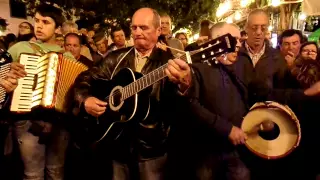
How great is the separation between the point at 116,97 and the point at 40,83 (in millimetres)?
937

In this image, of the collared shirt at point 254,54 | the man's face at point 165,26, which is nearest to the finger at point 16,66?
the collared shirt at point 254,54

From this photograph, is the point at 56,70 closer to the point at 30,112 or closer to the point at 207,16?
the point at 30,112

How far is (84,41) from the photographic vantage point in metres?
9.08

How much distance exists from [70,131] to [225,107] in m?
1.91

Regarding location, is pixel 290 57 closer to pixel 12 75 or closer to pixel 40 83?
pixel 40 83

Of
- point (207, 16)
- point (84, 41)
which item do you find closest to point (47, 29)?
point (84, 41)

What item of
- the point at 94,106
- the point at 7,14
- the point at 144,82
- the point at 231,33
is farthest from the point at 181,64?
the point at 7,14

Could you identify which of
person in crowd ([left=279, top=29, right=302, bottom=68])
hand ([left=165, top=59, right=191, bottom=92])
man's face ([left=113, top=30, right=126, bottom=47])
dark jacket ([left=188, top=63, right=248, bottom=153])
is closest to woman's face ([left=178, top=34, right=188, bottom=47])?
man's face ([left=113, top=30, right=126, bottom=47])

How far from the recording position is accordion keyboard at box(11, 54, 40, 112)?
4.04 metres

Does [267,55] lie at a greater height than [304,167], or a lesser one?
greater

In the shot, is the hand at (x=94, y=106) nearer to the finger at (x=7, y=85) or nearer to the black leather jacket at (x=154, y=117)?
the black leather jacket at (x=154, y=117)

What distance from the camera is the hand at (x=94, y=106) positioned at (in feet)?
12.5

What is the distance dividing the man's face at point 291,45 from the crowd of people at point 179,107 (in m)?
0.79

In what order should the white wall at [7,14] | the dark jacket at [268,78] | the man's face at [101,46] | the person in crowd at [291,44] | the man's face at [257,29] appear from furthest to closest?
the white wall at [7,14]
the man's face at [101,46]
the person in crowd at [291,44]
the man's face at [257,29]
the dark jacket at [268,78]
